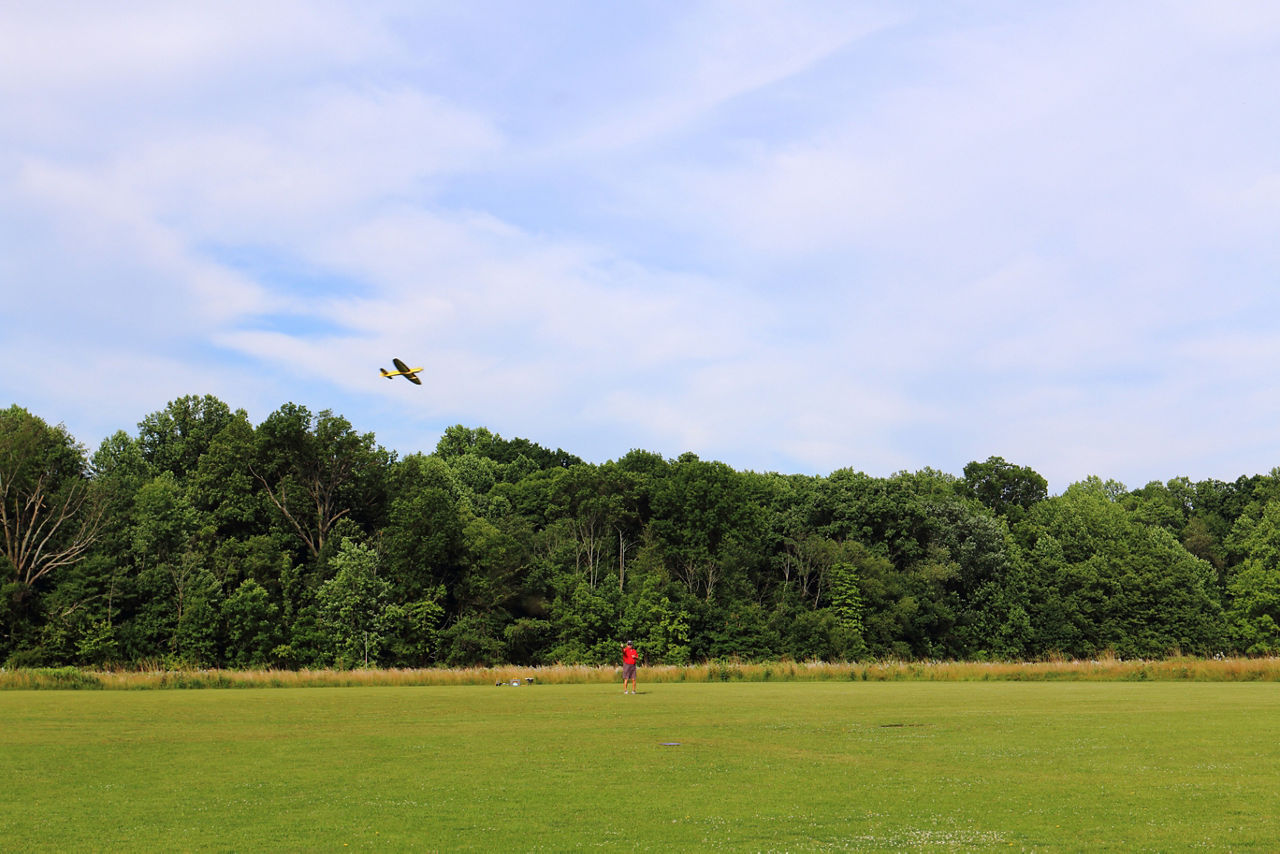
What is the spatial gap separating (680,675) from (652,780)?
40.0 meters

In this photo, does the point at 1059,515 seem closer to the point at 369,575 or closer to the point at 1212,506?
the point at 1212,506

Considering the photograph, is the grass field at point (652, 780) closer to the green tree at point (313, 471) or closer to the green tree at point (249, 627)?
the green tree at point (249, 627)

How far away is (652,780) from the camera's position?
14.9 m

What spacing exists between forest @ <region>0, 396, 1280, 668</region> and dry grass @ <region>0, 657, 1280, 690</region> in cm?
1831

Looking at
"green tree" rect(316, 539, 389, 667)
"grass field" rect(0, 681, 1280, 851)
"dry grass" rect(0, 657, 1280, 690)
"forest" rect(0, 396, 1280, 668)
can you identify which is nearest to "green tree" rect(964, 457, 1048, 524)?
"forest" rect(0, 396, 1280, 668)

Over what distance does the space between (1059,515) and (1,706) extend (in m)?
94.2

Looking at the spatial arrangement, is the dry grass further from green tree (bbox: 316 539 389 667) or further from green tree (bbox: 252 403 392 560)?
green tree (bbox: 252 403 392 560)

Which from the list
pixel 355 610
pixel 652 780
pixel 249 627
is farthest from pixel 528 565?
pixel 652 780

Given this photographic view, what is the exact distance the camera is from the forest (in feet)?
233

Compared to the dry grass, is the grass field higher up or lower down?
higher up

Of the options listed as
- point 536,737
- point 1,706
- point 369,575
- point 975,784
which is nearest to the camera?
point 975,784

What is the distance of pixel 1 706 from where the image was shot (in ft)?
107

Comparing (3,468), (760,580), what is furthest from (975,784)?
(3,468)

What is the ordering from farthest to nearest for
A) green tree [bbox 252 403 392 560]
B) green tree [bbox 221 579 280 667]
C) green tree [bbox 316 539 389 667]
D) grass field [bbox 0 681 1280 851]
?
green tree [bbox 252 403 392 560]
green tree [bbox 316 539 389 667]
green tree [bbox 221 579 280 667]
grass field [bbox 0 681 1280 851]
